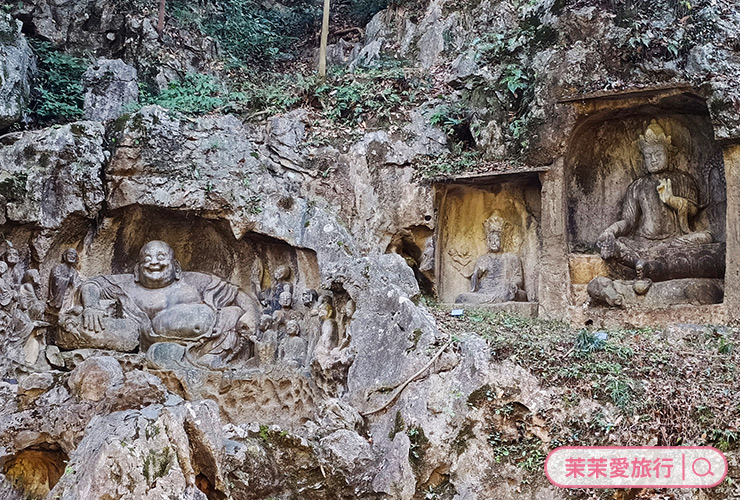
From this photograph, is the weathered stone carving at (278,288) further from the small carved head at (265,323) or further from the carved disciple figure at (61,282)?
the carved disciple figure at (61,282)

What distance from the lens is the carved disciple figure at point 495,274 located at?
456 inches

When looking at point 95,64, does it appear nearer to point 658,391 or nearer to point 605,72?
point 605,72

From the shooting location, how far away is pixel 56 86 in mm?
14094

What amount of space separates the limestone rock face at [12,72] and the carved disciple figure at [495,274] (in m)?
7.49

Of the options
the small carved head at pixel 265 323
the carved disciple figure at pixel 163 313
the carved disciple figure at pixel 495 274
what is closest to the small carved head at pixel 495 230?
the carved disciple figure at pixel 495 274

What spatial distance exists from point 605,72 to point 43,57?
388 inches

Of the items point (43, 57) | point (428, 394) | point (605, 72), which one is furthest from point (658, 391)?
point (43, 57)

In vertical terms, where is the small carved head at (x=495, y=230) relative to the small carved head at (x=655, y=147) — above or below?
below

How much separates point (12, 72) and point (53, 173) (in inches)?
113

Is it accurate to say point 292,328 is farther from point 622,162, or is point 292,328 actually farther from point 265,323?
point 622,162

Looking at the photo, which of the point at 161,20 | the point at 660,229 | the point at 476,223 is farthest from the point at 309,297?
the point at 161,20

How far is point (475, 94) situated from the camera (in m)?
12.3

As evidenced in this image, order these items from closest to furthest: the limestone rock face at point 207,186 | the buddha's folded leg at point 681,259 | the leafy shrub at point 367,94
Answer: the buddha's folded leg at point 681,259 → the limestone rock face at point 207,186 → the leafy shrub at point 367,94

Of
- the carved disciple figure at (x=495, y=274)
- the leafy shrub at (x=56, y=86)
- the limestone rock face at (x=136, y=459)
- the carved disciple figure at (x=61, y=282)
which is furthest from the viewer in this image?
the leafy shrub at (x=56, y=86)
